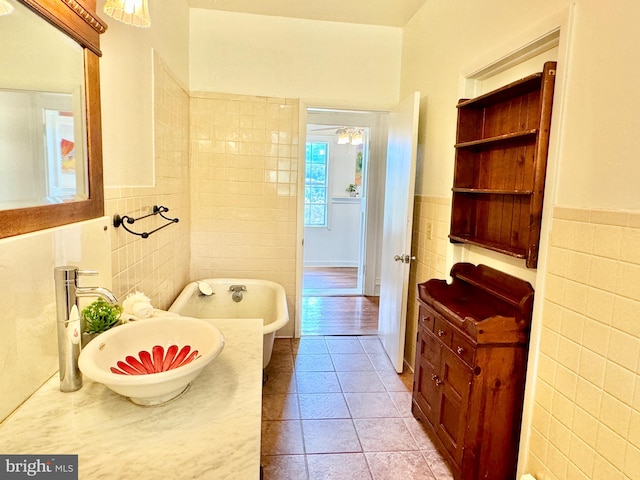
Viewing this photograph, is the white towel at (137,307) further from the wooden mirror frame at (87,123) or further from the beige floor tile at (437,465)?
the beige floor tile at (437,465)

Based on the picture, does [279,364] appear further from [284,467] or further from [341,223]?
[341,223]

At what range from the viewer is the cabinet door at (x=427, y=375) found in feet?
7.01

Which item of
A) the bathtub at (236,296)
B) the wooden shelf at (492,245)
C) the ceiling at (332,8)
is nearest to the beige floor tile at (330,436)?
the bathtub at (236,296)

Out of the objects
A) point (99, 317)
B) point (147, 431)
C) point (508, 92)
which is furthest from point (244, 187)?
point (147, 431)

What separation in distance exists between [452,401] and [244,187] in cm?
243

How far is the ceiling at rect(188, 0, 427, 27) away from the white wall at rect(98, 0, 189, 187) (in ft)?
2.15

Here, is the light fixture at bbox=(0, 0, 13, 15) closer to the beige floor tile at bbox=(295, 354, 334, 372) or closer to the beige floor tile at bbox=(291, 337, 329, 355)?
the beige floor tile at bbox=(295, 354, 334, 372)

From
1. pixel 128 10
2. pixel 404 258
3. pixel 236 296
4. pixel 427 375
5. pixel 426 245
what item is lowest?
pixel 427 375

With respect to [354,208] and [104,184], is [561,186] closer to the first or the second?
[104,184]

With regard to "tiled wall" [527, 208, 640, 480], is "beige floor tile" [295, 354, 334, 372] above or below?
below

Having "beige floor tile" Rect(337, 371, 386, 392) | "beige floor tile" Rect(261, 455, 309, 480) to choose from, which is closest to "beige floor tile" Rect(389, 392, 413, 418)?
"beige floor tile" Rect(337, 371, 386, 392)

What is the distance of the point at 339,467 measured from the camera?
201cm

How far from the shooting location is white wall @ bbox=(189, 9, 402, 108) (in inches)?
129

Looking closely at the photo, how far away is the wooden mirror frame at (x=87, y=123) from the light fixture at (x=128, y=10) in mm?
103
